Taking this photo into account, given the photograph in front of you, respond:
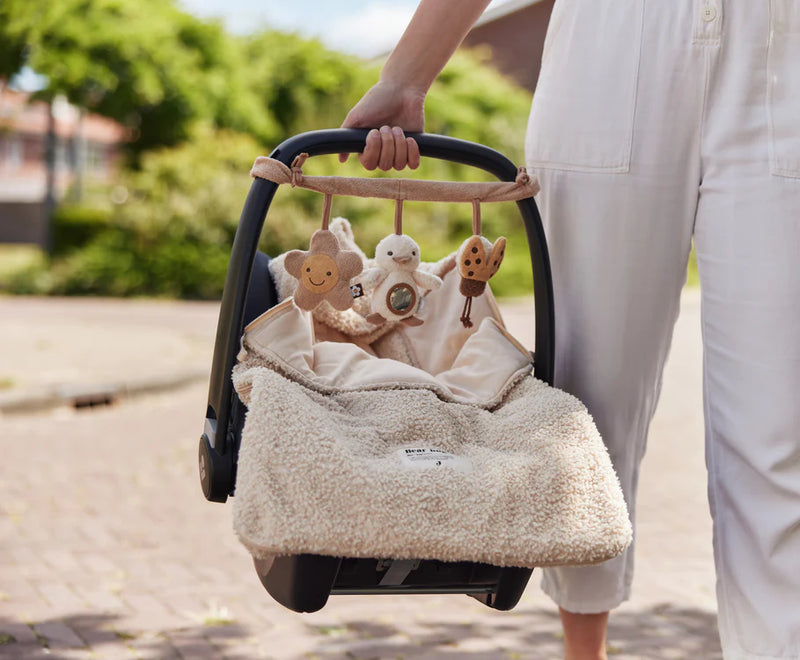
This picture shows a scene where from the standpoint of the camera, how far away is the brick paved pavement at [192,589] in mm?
2900

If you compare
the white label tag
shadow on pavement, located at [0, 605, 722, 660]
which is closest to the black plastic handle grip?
the white label tag

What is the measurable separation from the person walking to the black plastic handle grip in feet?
0.20

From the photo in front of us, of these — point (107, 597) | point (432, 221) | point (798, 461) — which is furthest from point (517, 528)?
point (432, 221)

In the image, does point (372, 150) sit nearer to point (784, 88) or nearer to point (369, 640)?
point (784, 88)

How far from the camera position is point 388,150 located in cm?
167

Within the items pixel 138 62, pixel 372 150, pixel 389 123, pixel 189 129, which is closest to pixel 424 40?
pixel 389 123

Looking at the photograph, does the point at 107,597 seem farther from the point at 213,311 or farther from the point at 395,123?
the point at 213,311

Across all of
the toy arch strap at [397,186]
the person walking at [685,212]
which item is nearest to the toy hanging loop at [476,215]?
the toy arch strap at [397,186]

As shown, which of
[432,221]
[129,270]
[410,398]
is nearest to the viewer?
[410,398]

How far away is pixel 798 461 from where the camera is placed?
1654mm

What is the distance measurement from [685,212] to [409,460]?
658 millimetres

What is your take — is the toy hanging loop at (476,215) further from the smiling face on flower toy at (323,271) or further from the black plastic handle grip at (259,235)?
the smiling face on flower toy at (323,271)

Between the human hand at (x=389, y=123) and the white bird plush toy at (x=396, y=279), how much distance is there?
6.3 inches

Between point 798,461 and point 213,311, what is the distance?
40.3ft
